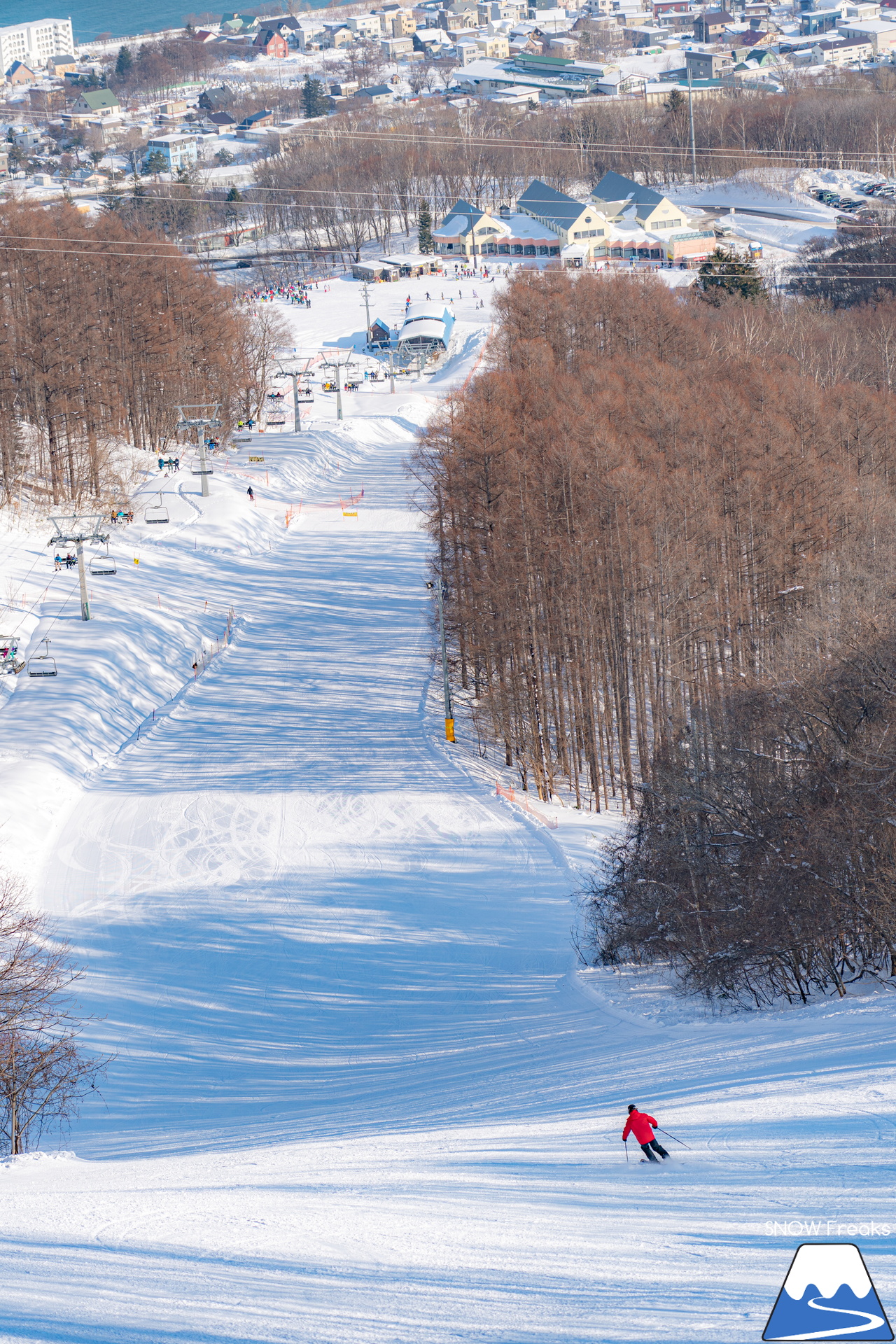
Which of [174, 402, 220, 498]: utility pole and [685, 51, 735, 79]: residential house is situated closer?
[174, 402, 220, 498]: utility pole

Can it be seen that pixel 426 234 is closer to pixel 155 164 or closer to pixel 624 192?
pixel 624 192

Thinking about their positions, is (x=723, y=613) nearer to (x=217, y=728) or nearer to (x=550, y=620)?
(x=550, y=620)

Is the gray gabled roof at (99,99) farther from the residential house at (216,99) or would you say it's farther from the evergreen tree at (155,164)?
the evergreen tree at (155,164)

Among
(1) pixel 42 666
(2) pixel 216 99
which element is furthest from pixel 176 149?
(1) pixel 42 666

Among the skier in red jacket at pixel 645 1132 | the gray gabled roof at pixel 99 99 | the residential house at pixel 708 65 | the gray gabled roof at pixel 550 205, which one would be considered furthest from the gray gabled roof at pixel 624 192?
the gray gabled roof at pixel 99 99

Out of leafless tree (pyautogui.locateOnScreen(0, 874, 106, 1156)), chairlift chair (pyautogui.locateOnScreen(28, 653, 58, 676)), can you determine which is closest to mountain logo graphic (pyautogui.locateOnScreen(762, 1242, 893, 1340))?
leafless tree (pyautogui.locateOnScreen(0, 874, 106, 1156))

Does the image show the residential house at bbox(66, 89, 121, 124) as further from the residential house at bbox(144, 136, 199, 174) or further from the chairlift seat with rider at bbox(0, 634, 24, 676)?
the chairlift seat with rider at bbox(0, 634, 24, 676)

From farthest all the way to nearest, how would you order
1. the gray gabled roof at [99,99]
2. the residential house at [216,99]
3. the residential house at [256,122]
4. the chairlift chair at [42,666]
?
1. the gray gabled roof at [99,99]
2. the residential house at [216,99]
3. the residential house at [256,122]
4. the chairlift chair at [42,666]
